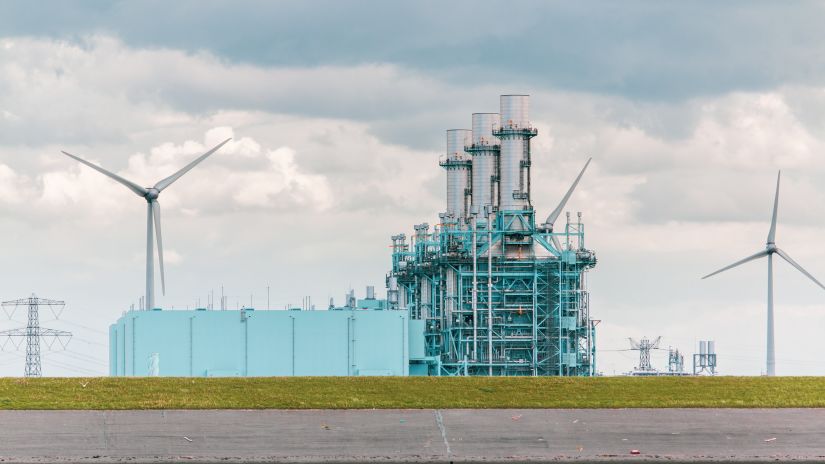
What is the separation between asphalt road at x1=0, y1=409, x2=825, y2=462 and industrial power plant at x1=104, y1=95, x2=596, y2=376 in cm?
6547

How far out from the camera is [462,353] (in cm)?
12581

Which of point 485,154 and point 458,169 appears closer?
point 485,154

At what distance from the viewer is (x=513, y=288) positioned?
126625 mm

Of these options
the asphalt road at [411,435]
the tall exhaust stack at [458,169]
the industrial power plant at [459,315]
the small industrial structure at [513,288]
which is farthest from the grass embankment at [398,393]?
the tall exhaust stack at [458,169]

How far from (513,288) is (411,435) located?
269ft

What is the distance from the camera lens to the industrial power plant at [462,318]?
114 meters

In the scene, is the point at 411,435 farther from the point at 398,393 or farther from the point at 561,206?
the point at 561,206

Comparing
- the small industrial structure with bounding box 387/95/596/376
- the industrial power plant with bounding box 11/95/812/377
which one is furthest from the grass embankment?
the small industrial structure with bounding box 387/95/596/376

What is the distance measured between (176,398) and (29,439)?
683cm

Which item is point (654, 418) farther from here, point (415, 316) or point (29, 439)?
point (415, 316)

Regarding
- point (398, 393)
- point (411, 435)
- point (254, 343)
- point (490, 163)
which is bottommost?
point (411, 435)

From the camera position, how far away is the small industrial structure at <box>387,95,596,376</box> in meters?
125

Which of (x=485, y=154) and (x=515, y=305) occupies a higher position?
(x=485, y=154)

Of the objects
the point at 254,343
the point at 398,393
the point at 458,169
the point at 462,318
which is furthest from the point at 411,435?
the point at 458,169
